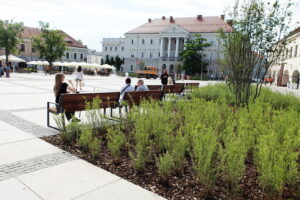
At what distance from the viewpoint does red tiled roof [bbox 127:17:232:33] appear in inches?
2588

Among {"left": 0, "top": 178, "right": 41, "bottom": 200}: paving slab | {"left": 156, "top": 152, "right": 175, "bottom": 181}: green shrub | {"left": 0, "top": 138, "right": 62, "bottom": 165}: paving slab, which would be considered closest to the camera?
{"left": 0, "top": 178, "right": 41, "bottom": 200}: paving slab

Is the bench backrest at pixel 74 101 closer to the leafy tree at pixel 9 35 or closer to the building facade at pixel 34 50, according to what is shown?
the leafy tree at pixel 9 35

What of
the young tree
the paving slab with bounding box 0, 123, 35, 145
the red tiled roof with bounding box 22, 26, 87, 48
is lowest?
the paving slab with bounding box 0, 123, 35, 145

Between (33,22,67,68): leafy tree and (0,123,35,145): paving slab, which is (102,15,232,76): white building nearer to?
(33,22,67,68): leafy tree

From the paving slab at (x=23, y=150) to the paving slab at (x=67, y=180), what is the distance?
67 centimetres

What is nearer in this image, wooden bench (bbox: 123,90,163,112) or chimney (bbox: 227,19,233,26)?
wooden bench (bbox: 123,90,163,112)

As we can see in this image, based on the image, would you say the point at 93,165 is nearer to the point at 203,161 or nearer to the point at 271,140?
the point at 203,161

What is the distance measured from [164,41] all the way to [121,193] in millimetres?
69899

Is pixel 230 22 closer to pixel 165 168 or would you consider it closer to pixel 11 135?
pixel 165 168

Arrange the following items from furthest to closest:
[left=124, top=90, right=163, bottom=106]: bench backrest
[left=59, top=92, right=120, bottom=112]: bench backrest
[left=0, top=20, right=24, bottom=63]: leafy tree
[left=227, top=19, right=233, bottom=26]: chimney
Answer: [left=0, top=20, right=24, bottom=63]: leafy tree < [left=227, top=19, right=233, bottom=26]: chimney < [left=124, top=90, right=163, bottom=106]: bench backrest < [left=59, top=92, right=120, bottom=112]: bench backrest

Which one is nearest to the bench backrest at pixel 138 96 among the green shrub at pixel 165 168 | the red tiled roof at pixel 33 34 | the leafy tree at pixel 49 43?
the green shrub at pixel 165 168

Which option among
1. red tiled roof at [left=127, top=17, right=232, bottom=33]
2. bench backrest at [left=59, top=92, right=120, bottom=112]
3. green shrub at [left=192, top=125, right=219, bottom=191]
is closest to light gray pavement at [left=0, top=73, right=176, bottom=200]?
green shrub at [left=192, top=125, right=219, bottom=191]

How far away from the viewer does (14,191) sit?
9.51 feet

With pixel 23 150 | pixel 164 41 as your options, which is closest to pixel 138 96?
pixel 23 150
